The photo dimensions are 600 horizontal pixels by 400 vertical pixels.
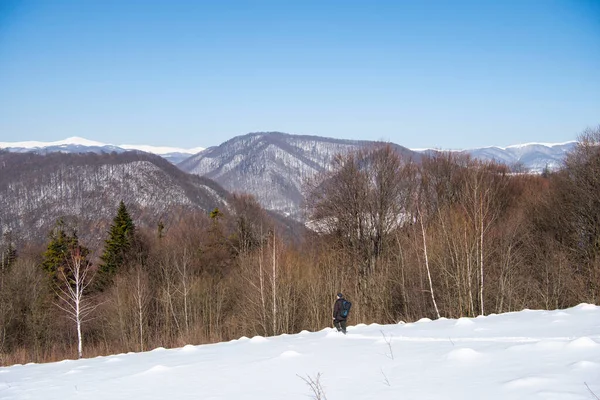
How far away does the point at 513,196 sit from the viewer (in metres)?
48.2

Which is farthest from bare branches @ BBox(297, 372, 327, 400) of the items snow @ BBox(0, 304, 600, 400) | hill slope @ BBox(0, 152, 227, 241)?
hill slope @ BBox(0, 152, 227, 241)

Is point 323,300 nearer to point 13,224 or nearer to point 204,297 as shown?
point 204,297

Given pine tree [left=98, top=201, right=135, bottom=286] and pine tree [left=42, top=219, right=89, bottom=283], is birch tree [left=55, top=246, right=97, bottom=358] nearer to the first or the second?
pine tree [left=42, top=219, right=89, bottom=283]

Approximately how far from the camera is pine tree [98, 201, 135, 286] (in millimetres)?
45250

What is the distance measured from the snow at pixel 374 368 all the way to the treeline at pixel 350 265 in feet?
36.4

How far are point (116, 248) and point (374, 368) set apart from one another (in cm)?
4215

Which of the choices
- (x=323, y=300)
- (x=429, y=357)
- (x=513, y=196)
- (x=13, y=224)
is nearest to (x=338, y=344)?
(x=429, y=357)

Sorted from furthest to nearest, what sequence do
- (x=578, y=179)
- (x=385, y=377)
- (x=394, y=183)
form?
(x=394, y=183) < (x=578, y=179) < (x=385, y=377)

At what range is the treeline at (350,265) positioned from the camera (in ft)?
87.4

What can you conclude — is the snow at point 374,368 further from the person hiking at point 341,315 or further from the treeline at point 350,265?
the treeline at point 350,265

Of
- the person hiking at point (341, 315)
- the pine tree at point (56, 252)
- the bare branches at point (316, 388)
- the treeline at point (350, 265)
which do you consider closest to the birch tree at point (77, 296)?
the treeline at point (350, 265)

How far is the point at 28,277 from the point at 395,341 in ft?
126

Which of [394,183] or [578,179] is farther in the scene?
[394,183]

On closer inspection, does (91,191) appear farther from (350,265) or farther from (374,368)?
(374,368)
